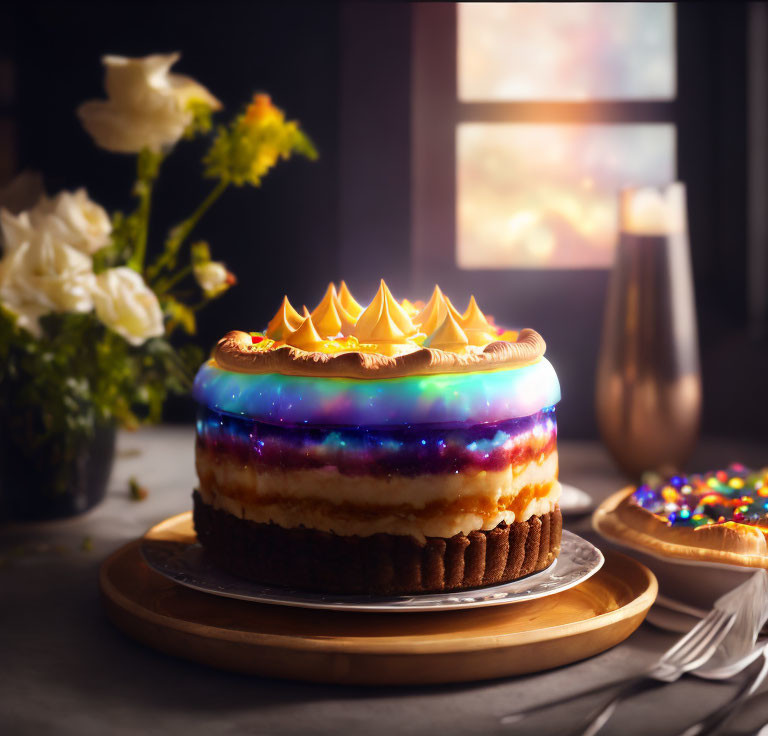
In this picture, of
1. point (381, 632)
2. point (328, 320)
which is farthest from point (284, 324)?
point (381, 632)

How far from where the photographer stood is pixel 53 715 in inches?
33.5

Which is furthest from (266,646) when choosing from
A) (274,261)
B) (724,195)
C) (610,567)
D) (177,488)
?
(724,195)

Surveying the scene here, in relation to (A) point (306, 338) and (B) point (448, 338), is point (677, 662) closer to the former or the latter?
(B) point (448, 338)

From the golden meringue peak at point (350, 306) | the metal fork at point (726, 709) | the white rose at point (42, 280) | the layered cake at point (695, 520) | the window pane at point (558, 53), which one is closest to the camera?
the metal fork at point (726, 709)

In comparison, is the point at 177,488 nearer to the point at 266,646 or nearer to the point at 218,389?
the point at 218,389

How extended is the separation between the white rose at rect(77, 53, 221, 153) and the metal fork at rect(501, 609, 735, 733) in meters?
1.05

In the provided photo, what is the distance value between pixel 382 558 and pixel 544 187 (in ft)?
5.35

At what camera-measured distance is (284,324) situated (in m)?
1.12

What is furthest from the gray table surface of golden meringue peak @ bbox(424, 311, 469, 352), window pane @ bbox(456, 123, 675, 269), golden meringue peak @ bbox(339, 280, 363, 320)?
window pane @ bbox(456, 123, 675, 269)

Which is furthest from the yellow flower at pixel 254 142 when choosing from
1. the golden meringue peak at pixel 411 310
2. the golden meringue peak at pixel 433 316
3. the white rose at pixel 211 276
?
the golden meringue peak at pixel 433 316

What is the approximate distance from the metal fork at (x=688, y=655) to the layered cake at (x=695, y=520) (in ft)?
0.29

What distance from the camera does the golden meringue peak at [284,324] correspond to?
1.12 m

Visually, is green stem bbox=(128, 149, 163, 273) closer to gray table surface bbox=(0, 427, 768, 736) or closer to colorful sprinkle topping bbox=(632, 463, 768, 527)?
gray table surface bbox=(0, 427, 768, 736)

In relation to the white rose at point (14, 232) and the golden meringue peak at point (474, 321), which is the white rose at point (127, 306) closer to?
the white rose at point (14, 232)
